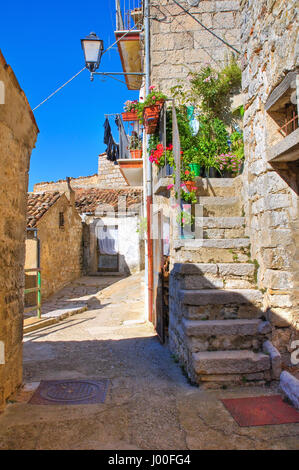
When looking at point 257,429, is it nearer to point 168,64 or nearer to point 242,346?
point 242,346

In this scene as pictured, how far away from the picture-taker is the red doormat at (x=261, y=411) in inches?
106

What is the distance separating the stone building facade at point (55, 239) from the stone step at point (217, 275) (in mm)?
7749

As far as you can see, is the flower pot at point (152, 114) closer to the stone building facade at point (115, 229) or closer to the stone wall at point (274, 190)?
the stone wall at point (274, 190)

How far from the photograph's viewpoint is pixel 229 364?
3.41m

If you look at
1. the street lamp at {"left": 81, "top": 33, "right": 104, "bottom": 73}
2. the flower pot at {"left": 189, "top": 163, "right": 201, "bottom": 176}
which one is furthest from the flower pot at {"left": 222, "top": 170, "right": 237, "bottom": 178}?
the street lamp at {"left": 81, "top": 33, "right": 104, "bottom": 73}

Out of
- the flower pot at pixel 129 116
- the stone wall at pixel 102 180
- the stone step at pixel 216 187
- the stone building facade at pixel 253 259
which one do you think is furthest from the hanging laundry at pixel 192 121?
the stone wall at pixel 102 180

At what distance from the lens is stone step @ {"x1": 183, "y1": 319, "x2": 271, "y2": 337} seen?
3.60 meters

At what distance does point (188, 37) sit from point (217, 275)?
616 centimetres

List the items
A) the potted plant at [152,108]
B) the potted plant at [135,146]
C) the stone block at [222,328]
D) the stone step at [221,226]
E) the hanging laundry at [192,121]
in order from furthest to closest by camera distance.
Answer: the potted plant at [135,146]
the hanging laundry at [192,121]
the potted plant at [152,108]
the stone step at [221,226]
the stone block at [222,328]

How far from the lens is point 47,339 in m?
6.80

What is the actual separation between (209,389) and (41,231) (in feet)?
31.0

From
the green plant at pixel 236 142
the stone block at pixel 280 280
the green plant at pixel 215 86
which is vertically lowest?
the stone block at pixel 280 280

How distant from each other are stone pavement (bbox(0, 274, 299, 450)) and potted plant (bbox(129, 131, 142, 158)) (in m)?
5.42

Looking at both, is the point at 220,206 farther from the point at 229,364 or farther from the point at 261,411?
the point at 261,411
